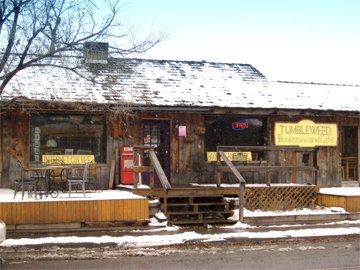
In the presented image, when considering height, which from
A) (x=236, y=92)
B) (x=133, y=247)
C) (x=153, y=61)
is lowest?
(x=133, y=247)

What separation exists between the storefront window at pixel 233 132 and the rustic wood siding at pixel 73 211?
5.27 meters

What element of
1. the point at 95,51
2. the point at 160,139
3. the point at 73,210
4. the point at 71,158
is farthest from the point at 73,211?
the point at 160,139

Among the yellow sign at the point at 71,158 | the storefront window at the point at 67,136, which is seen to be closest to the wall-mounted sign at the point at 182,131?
the storefront window at the point at 67,136

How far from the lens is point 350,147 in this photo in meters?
18.8

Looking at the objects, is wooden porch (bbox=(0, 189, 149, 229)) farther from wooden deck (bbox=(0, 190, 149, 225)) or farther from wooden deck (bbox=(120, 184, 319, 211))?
wooden deck (bbox=(120, 184, 319, 211))

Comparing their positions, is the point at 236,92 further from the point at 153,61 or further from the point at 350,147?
the point at 350,147

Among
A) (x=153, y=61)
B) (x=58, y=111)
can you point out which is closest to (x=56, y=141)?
(x=58, y=111)

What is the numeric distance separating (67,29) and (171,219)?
514cm

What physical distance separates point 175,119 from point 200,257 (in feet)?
26.1

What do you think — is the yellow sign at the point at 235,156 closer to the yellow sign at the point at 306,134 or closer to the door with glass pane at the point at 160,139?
the yellow sign at the point at 306,134

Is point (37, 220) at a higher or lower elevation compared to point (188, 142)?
lower

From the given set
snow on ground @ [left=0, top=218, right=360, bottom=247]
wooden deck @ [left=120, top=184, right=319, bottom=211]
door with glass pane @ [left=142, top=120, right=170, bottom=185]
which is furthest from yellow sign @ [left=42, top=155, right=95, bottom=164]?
snow on ground @ [left=0, top=218, right=360, bottom=247]

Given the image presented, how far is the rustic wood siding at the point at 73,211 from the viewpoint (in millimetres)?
11477

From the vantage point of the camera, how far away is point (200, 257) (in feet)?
29.8
